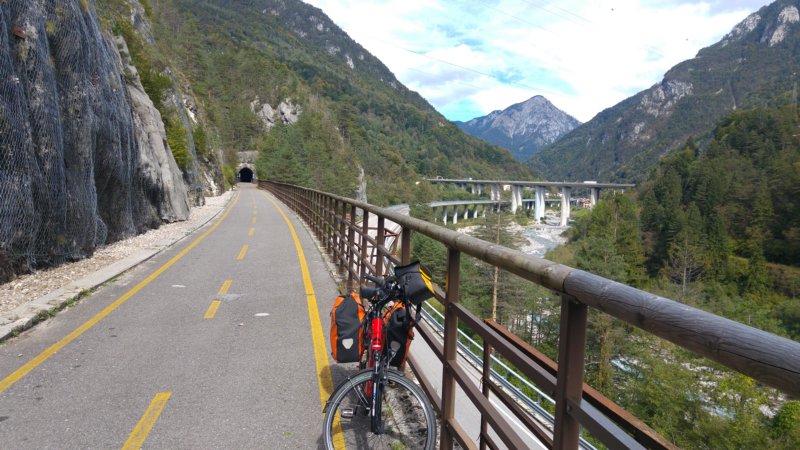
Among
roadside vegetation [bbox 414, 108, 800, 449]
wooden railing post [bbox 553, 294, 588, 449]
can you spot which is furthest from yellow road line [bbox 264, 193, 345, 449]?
roadside vegetation [bbox 414, 108, 800, 449]

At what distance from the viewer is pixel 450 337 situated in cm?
324

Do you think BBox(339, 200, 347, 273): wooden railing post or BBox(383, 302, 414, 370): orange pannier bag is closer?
BBox(383, 302, 414, 370): orange pannier bag

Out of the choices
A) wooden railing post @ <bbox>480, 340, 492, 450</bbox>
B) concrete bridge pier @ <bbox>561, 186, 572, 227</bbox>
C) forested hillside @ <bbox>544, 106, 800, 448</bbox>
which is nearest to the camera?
wooden railing post @ <bbox>480, 340, 492, 450</bbox>

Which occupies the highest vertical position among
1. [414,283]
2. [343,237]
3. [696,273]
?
[414,283]

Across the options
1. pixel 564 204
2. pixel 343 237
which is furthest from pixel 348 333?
pixel 564 204

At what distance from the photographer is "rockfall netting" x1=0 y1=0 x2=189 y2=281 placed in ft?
28.6

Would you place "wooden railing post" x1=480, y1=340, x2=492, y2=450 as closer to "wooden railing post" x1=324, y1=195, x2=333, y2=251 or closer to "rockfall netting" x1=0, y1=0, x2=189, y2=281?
"rockfall netting" x1=0, y1=0, x2=189, y2=281

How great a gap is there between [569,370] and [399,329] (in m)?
1.85

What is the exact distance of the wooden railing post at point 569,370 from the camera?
6.00 ft

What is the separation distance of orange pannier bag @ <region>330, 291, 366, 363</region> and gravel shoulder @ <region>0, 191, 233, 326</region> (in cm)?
497

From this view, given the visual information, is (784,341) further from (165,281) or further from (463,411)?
(463,411)

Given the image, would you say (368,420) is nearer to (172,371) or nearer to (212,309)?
(172,371)

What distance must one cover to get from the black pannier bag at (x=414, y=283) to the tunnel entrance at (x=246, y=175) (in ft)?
329

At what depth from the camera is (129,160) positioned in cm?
1567
